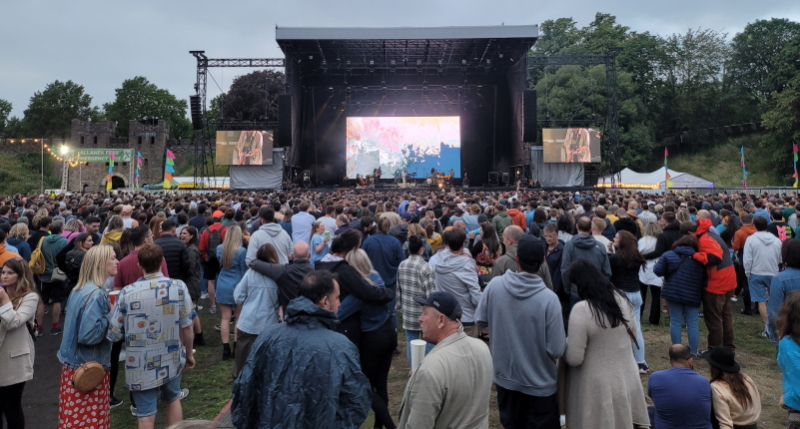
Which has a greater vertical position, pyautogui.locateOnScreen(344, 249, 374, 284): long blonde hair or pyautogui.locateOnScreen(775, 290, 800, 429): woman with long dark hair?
pyautogui.locateOnScreen(344, 249, 374, 284): long blonde hair

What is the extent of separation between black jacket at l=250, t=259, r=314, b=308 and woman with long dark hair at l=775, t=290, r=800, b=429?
313 centimetres

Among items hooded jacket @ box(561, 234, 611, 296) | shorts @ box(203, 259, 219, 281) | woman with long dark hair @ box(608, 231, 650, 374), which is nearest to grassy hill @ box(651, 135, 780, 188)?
woman with long dark hair @ box(608, 231, 650, 374)

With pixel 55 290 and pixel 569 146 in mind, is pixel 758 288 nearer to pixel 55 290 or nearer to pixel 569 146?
pixel 55 290

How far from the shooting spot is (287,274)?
395 cm

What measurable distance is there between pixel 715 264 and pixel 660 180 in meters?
24.6

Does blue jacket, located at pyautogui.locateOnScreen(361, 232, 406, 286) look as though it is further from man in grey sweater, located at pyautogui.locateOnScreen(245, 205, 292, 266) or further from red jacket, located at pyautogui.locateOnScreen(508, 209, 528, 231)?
red jacket, located at pyautogui.locateOnScreen(508, 209, 528, 231)

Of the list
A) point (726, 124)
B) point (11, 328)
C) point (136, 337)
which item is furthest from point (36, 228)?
point (726, 124)

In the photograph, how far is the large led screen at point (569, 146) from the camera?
2492cm

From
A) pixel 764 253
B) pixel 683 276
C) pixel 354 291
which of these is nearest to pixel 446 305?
pixel 354 291

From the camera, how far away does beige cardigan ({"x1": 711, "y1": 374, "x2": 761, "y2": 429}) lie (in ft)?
8.90

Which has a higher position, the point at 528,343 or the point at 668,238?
the point at 668,238

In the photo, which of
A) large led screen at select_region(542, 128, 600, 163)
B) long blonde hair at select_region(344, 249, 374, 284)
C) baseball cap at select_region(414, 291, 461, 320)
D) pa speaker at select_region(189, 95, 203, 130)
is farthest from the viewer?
large led screen at select_region(542, 128, 600, 163)

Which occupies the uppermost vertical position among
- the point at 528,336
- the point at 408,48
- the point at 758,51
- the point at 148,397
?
the point at 758,51

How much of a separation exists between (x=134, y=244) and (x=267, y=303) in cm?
143
